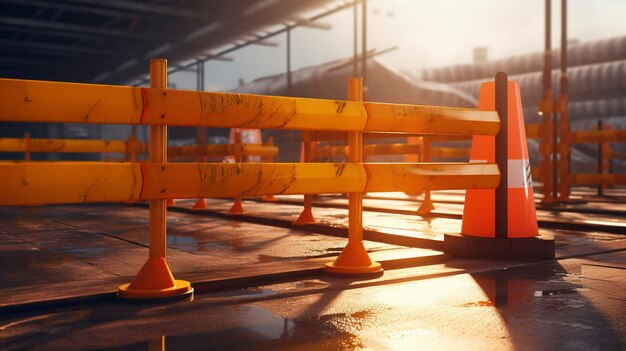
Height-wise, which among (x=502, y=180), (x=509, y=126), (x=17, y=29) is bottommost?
(x=502, y=180)

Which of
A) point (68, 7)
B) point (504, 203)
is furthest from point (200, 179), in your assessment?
point (68, 7)

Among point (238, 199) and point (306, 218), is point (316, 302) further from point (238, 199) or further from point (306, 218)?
point (238, 199)

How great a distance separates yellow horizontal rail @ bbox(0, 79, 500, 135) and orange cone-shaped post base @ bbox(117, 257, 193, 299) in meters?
0.89

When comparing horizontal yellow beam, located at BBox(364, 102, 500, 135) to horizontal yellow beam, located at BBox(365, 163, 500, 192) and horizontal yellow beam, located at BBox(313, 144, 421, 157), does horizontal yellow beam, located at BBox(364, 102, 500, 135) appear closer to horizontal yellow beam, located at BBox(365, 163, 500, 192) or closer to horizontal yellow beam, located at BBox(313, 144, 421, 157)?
horizontal yellow beam, located at BBox(365, 163, 500, 192)

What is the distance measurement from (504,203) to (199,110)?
9.58ft

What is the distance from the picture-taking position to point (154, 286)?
4.08m

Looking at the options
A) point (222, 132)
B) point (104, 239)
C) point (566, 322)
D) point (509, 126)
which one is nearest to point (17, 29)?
point (222, 132)

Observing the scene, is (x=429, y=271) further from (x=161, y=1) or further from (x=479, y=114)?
(x=161, y=1)

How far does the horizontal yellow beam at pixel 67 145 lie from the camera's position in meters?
12.9

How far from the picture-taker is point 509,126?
5.95 metres

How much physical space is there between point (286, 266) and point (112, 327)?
1827mm

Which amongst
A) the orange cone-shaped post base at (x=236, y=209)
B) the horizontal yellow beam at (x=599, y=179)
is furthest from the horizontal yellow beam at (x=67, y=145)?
the horizontal yellow beam at (x=599, y=179)

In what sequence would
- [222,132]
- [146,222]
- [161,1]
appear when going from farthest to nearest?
[222,132] < [161,1] < [146,222]

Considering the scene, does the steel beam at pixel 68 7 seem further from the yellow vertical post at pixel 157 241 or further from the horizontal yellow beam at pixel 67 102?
the horizontal yellow beam at pixel 67 102
